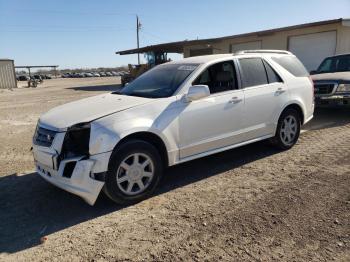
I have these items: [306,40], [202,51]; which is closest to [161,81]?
[306,40]

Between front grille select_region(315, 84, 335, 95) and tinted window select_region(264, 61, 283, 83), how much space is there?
12.5ft

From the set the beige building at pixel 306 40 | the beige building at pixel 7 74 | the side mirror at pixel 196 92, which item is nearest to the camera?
the side mirror at pixel 196 92

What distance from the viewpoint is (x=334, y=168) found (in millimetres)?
5113

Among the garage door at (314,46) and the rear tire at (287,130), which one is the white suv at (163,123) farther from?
the garage door at (314,46)

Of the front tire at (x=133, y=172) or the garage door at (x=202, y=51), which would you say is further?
the garage door at (x=202, y=51)

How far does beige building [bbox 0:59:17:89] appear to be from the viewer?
36094mm

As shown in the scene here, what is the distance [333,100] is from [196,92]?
18.9 ft

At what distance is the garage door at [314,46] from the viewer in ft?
53.0

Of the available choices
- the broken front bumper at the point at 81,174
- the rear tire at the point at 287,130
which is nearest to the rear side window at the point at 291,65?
the rear tire at the point at 287,130

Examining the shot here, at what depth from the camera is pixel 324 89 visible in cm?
905

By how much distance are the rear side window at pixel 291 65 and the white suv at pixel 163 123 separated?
0.09 ft

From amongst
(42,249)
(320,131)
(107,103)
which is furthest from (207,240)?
(320,131)

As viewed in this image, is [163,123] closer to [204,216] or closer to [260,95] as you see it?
[204,216]

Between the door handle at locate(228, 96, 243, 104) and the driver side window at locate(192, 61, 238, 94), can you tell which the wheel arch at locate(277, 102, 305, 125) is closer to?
the door handle at locate(228, 96, 243, 104)
